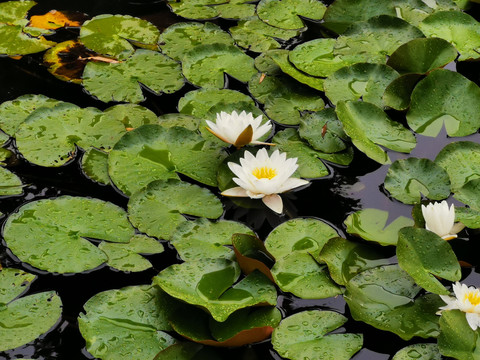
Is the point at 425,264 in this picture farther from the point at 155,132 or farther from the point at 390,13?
the point at 390,13

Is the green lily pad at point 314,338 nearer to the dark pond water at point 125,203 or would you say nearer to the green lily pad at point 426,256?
the dark pond water at point 125,203

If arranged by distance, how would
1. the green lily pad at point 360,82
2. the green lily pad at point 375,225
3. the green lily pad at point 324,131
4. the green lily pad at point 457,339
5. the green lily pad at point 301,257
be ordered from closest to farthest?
the green lily pad at point 457,339, the green lily pad at point 301,257, the green lily pad at point 375,225, the green lily pad at point 324,131, the green lily pad at point 360,82

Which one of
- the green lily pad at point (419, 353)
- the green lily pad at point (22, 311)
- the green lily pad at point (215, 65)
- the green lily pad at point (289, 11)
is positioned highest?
the green lily pad at point (289, 11)

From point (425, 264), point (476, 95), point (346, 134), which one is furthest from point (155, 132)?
point (476, 95)

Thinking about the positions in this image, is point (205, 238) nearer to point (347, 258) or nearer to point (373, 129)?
point (347, 258)

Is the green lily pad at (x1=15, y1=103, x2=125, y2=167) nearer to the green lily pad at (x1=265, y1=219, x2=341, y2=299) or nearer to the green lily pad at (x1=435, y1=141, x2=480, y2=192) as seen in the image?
the green lily pad at (x1=265, y1=219, x2=341, y2=299)

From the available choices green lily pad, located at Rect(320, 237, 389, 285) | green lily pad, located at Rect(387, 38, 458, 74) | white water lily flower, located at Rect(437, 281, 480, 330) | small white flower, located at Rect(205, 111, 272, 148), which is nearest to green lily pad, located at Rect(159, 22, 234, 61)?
small white flower, located at Rect(205, 111, 272, 148)

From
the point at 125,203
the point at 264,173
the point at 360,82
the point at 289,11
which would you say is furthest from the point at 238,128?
the point at 289,11

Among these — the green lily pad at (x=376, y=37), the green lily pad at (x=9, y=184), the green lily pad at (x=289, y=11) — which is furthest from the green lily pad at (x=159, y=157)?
the green lily pad at (x=289, y=11)
